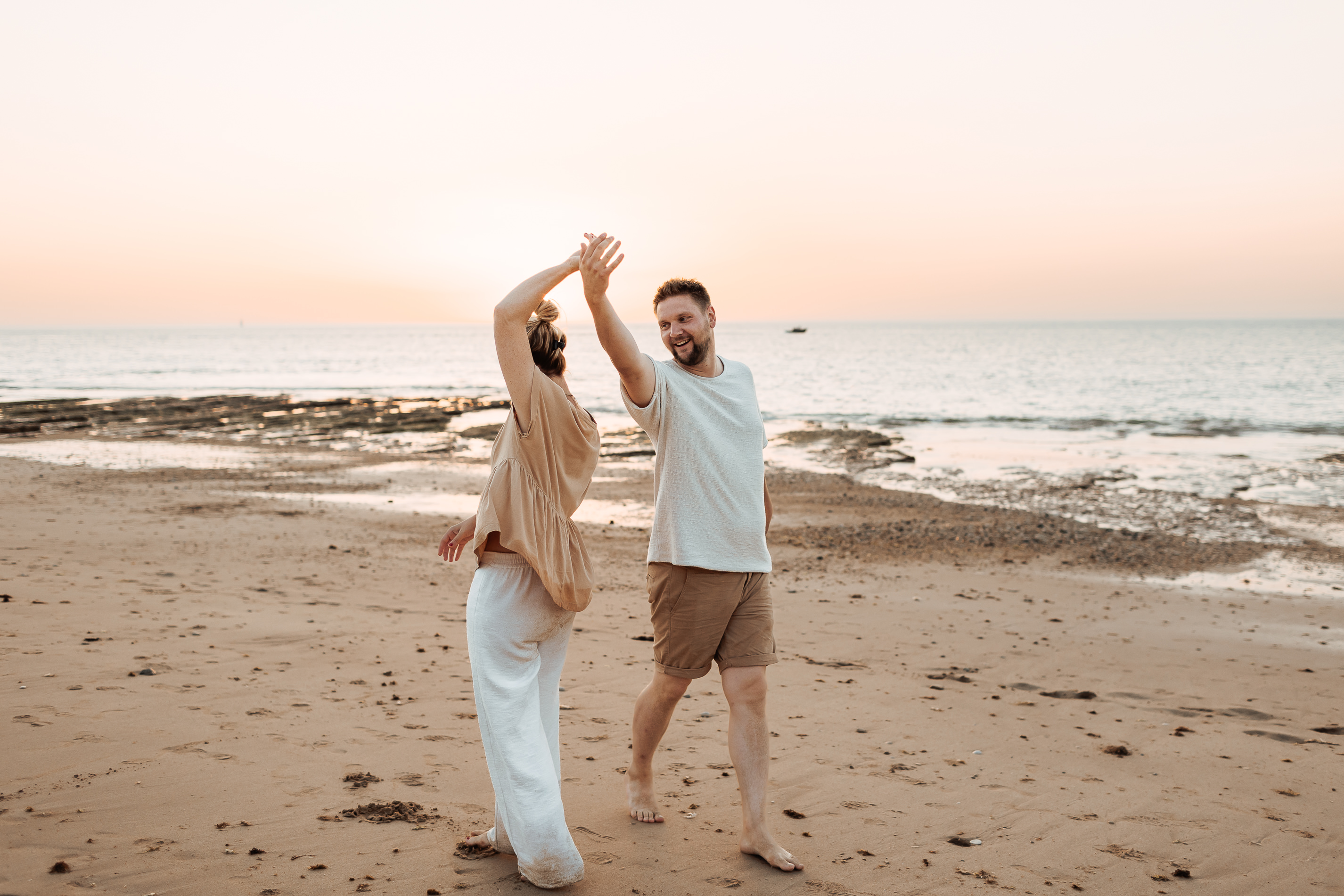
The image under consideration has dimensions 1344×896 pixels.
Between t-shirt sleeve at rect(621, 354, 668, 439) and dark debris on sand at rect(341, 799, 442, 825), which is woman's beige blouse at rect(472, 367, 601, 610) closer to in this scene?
t-shirt sleeve at rect(621, 354, 668, 439)

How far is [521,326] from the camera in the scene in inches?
101

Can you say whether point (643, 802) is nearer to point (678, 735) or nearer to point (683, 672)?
point (683, 672)

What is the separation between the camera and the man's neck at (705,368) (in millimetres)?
3215

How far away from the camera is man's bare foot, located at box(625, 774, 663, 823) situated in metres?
3.51

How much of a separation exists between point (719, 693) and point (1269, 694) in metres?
3.48

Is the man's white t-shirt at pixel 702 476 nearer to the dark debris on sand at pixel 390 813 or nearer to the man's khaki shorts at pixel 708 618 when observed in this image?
the man's khaki shorts at pixel 708 618

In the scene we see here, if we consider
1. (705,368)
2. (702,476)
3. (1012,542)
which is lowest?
(1012,542)

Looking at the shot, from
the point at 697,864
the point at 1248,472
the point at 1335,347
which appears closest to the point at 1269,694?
the point at 697,864

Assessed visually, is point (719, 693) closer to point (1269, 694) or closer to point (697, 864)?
point (697, 864)

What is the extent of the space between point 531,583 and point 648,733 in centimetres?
104

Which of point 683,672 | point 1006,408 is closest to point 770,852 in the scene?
point 683,672

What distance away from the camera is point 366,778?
3.73 metres

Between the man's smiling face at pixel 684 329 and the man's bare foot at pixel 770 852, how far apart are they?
5.81 feet

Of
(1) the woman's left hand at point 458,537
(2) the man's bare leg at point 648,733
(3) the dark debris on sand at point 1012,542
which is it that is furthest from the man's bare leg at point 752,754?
(3) the dark debris on sand at point 1012,542
